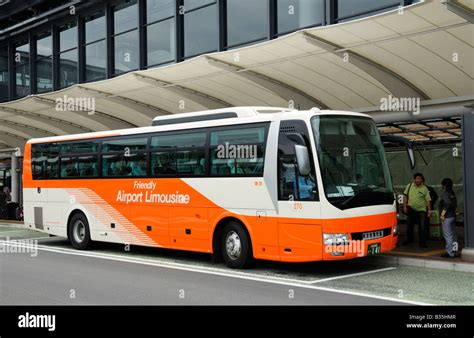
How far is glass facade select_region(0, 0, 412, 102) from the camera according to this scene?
60.9ft

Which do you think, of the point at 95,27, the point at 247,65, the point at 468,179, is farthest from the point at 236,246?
the point at 95,27

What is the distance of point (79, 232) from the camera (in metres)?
15.8

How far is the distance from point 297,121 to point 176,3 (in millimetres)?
13377

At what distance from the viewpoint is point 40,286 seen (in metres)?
9.90

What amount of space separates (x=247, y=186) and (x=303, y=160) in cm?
158

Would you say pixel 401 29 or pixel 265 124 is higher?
pixel 401 29

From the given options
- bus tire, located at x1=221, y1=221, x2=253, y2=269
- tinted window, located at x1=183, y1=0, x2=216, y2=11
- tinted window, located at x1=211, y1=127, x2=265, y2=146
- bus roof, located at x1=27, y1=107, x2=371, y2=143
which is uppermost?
tinted window, located at x1=183, y1=0, x2=216, y2=11

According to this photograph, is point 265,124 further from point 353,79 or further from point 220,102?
point 220,102

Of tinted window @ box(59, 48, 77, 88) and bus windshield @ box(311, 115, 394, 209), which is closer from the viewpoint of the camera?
bus windshield @ box(311, 115, 394, 209)

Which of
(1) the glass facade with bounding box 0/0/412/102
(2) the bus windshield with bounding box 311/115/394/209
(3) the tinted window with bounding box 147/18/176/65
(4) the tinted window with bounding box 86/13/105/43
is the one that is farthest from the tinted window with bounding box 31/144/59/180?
(4) the tinted window with bounding box 86/13/105/43
